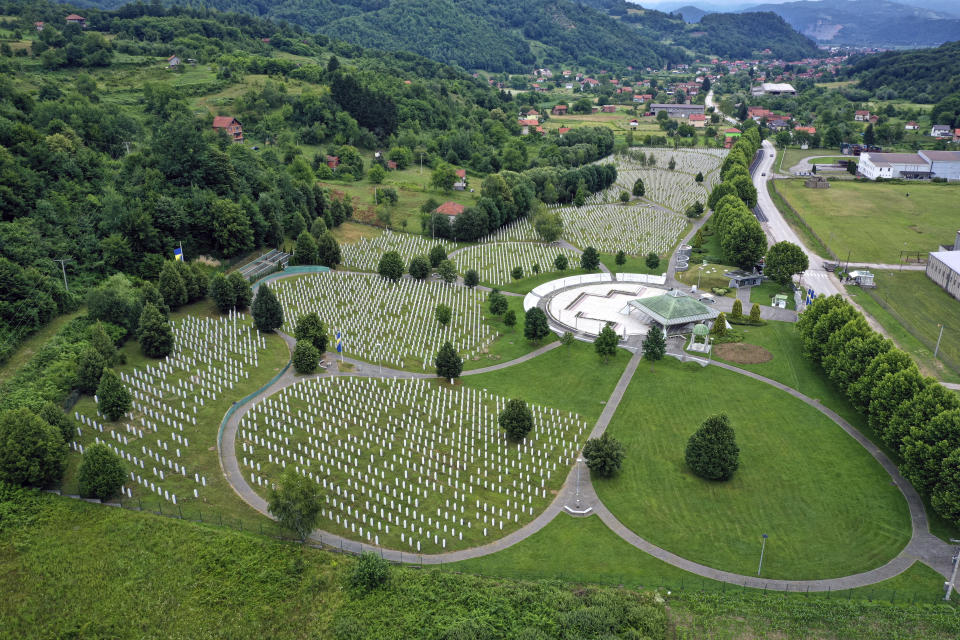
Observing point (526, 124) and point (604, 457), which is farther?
point (526, 124)

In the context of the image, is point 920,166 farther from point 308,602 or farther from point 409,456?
point 308,602

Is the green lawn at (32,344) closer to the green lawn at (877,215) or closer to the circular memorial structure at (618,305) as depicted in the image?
the circular memorial structure at (618,305)

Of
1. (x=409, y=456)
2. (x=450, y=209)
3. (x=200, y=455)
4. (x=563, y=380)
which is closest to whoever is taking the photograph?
(x=200, y=455)

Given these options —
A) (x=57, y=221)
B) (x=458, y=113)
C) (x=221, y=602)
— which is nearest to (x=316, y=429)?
(x=221, y=602)

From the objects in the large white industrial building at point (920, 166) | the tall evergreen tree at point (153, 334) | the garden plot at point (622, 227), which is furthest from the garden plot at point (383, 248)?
the large white industrial building at point (920, 166)

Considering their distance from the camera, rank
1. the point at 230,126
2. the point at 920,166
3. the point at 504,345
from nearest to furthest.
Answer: the point at 504,345
the point at 230,126
the point at 920,166

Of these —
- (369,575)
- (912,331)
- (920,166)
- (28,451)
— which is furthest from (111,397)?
(920,166)

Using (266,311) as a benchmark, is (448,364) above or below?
below
